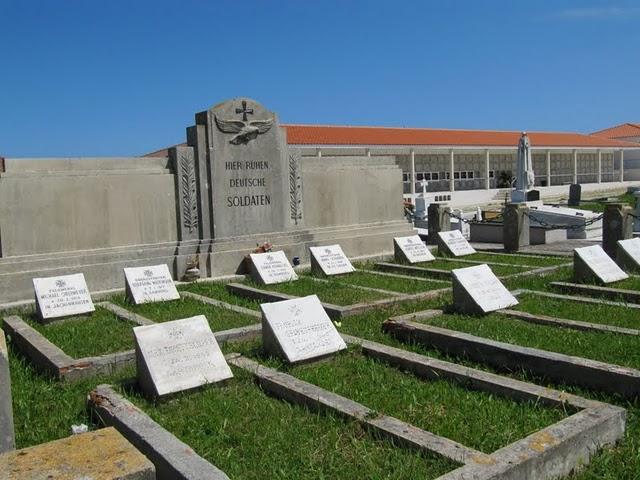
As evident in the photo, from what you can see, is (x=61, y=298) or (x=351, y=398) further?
(x=61, y=298)

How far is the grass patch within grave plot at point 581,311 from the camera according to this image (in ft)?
21.3

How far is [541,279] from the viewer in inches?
371

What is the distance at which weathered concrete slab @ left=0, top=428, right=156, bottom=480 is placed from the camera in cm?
243

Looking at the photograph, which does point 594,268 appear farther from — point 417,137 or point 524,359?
point 417,137

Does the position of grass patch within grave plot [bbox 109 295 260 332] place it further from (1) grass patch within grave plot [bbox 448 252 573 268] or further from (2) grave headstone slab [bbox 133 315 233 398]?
(1) grass patch within grave plot [bbox 448 252 573 268]

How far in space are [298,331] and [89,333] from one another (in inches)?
101

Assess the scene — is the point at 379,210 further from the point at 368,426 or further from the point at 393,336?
the point at 368,426

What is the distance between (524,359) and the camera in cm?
507

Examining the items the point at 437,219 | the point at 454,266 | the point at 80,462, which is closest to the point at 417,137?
the point at 437,219

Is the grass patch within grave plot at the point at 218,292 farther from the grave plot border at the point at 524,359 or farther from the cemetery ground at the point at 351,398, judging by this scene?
the grave plot border at the point at 524,359

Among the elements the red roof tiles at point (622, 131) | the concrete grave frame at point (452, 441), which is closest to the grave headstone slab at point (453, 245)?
the concrete grave frame at point (452, 441)

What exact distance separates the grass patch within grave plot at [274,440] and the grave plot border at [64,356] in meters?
0.80

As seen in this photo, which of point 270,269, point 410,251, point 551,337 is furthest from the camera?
point 410,251

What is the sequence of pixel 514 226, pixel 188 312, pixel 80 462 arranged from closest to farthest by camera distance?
pixel 80 462 → pixel 188 312 → pixel 514 226
